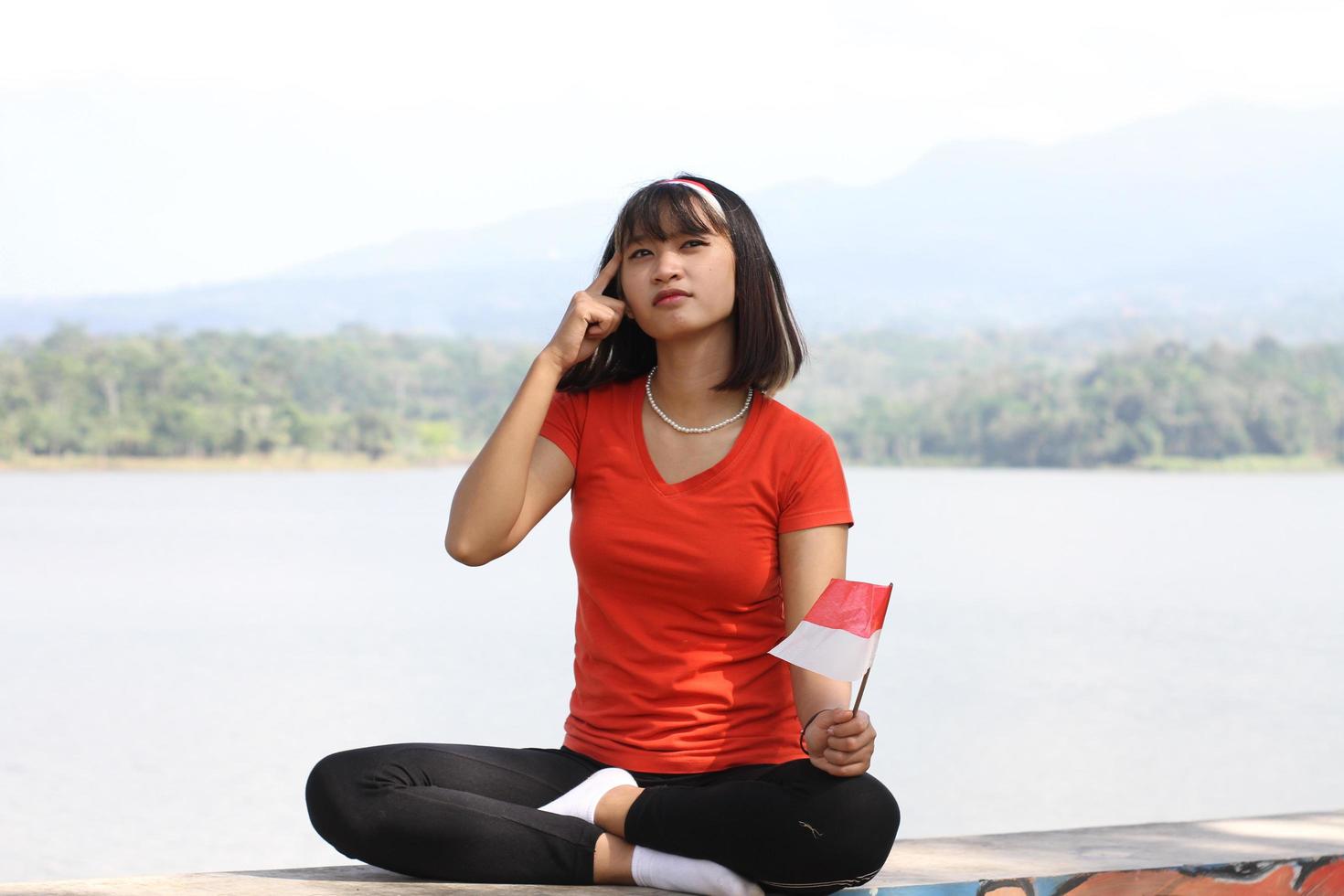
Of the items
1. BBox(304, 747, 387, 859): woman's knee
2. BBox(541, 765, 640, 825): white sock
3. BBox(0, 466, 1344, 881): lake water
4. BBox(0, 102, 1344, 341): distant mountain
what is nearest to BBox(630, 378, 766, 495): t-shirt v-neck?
BBox(541, 765, 640, 825): white sock

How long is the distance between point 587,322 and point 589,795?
21.2 inches

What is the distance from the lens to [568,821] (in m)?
1.73

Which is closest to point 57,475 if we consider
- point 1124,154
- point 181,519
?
point 181,519

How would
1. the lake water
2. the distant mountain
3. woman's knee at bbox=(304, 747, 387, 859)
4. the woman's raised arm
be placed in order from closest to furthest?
woman's knee at bbox=(304, 747, 387, 859) < the woman's raised arm < the lake water < the distant mountain

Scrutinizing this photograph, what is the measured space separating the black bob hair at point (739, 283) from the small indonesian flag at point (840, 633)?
1.11 feet

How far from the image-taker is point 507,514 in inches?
73.2

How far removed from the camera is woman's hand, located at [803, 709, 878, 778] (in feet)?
5.34

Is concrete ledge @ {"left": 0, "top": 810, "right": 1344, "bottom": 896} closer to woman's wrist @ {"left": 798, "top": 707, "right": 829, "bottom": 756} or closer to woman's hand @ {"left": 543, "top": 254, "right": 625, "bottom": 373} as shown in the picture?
woman's wrist @ {"left": 798, "top": 707, "right": 829, "bottom": 756}

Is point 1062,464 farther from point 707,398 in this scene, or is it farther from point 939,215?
point 939,215

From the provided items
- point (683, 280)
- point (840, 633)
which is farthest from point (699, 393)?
point (840, 633)

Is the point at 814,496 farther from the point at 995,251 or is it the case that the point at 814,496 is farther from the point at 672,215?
the point at 995,251

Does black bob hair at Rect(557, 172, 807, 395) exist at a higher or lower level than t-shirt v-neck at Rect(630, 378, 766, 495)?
higher

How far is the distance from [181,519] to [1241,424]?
792 inches

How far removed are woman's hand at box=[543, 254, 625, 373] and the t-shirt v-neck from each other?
10 centimetres
